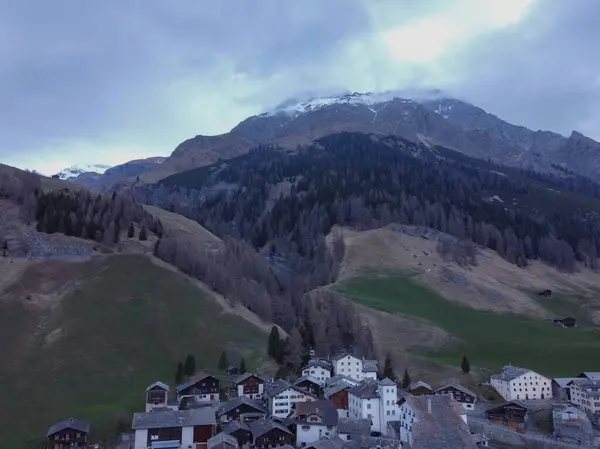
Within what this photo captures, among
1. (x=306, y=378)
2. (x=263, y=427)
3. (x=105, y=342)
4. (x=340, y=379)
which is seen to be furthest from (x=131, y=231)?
(x=263, y=427)

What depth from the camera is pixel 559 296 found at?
174m

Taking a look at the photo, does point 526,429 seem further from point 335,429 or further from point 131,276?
point 131,276

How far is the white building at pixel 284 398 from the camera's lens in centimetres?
7825

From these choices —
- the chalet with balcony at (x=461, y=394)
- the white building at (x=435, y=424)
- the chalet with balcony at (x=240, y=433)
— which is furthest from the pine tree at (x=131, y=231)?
the white building at (x=435, y=424)

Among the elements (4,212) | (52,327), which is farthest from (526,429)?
(4,212)

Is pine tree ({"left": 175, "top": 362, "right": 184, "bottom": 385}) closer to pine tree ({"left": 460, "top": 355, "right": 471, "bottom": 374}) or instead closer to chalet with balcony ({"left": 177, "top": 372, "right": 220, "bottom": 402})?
chalet with balcony ({"left": 177, "top": 372, "right": 220, "bottom": 402})

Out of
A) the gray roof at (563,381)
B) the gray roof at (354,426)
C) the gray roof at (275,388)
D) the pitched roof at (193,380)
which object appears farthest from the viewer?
the gray roof at (563,381)

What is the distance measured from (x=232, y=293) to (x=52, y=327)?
132 feet

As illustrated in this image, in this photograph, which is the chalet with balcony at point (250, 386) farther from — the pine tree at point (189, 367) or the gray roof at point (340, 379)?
the gray roof at point (340, 379)

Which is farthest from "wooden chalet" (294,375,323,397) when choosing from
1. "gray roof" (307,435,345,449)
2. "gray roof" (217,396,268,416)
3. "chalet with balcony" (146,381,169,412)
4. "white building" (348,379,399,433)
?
"gray roof" (307,435,345,449)

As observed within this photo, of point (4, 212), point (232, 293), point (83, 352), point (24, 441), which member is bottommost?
point (24, 441)

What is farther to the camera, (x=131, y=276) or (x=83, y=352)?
(x=131, y=276)

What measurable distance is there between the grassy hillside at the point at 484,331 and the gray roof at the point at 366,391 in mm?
37668

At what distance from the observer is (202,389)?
3300 inches
